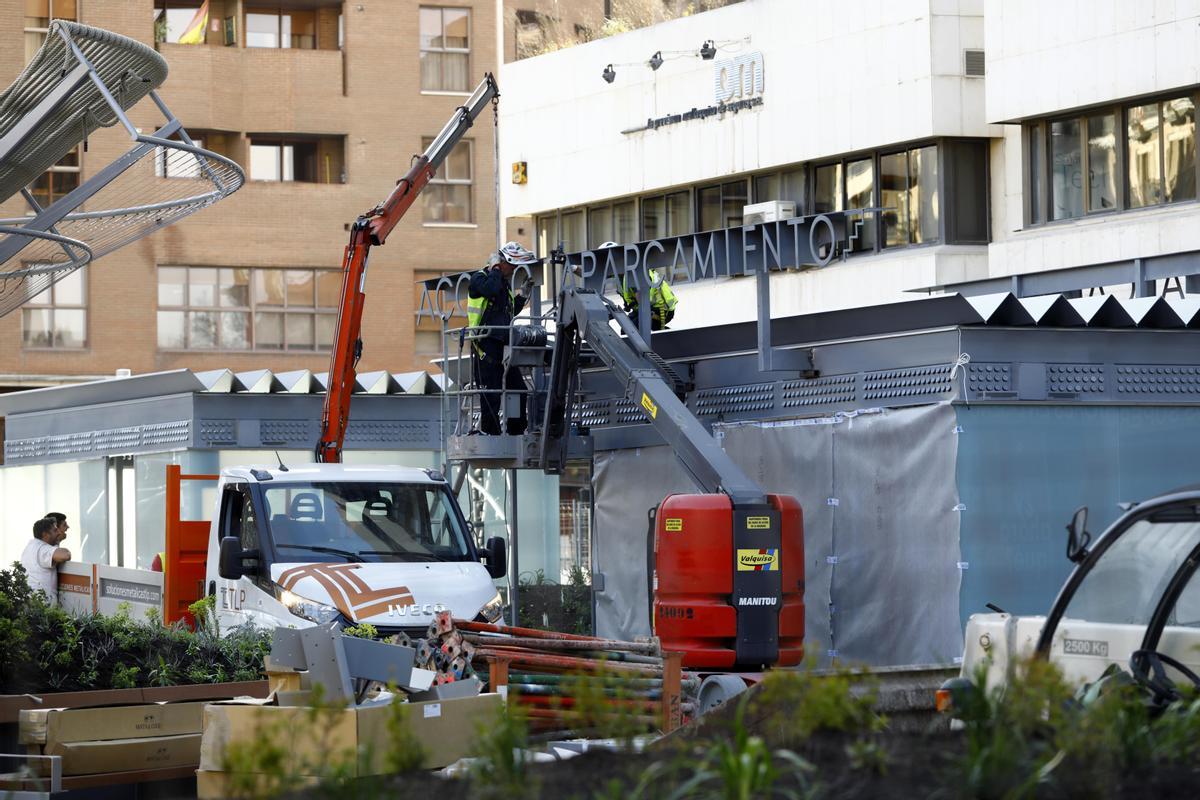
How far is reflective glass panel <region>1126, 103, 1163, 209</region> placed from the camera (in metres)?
28.5

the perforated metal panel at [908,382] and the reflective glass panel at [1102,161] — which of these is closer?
the perforated metal panel at [908,382]

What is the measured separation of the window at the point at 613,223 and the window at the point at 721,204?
5.66 feet

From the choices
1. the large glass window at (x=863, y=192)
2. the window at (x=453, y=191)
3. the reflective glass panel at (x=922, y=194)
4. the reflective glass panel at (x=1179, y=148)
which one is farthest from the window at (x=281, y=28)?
the reflective glass panel at (x=1179, y=148)

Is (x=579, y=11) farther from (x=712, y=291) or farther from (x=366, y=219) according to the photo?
(x=366, y=219)

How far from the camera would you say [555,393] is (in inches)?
760

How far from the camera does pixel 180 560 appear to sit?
18.7m

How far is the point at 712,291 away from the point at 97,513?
12.3m

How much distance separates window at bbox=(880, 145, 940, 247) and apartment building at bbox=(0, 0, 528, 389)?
22.6 meters

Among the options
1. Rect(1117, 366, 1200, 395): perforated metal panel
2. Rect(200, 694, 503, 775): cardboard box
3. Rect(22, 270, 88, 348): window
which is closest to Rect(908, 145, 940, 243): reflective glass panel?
Rect(1117, 366, 1200, 395): perforated metal panel

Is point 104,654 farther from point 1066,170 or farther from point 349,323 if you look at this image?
point 1066,170

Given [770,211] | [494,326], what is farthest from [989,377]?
[770,211]

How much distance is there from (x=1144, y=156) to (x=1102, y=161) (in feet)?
2.66

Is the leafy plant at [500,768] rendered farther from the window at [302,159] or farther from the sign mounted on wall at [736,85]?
the window at [302,159]

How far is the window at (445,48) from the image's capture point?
2154 inches
